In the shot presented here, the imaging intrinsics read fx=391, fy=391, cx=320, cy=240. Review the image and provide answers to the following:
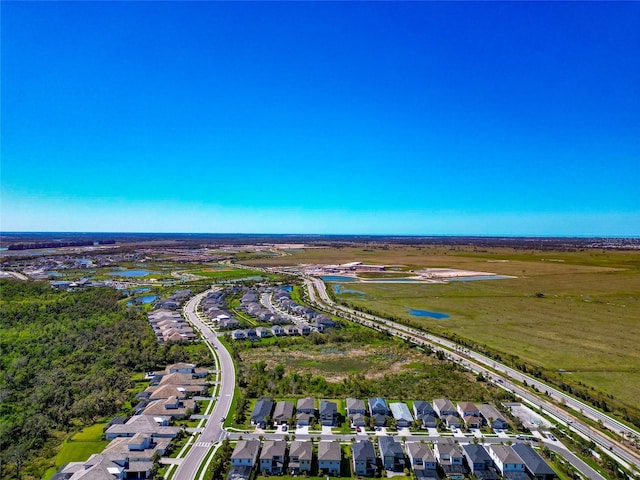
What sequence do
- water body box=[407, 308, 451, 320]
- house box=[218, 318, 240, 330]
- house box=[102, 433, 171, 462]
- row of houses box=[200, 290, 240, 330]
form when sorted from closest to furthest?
house box=[102, 433, 171, 462] < house box=[218, 318, 240, 330] < row of houses box=[200, 290, 240, 330] < water body box=[407, 308, 451, 320]

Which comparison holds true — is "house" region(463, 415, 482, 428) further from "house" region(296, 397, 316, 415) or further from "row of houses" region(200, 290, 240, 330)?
"row of houses" region(200, 290, 240, 330)

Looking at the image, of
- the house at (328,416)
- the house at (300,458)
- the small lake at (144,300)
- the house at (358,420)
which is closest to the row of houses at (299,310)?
the small lake at (144,300)

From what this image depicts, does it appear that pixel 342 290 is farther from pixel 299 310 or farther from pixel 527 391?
pixel 527 391

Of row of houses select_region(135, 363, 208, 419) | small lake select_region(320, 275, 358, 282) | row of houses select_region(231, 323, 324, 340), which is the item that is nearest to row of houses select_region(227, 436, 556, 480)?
row of houses select_region(135, 363, 208, 419)

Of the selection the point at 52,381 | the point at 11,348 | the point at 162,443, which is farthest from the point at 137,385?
the point at 11,348

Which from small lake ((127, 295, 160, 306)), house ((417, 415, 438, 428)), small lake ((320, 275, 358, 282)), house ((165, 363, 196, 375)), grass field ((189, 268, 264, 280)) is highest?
grass field ((189, 268, 264, 280))

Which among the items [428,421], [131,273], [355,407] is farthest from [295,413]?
[131,273]

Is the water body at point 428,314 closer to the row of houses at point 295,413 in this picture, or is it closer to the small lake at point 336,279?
the row of houses at point 295,413
